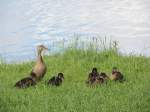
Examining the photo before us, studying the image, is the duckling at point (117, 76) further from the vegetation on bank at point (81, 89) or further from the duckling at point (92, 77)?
the duckling at point (92, 77)

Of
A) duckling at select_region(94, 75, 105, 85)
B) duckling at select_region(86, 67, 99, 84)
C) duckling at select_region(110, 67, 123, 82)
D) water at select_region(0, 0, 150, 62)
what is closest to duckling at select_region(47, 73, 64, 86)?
duckling at select_region(86, 67, 99, 84)

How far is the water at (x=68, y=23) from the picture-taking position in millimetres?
15742

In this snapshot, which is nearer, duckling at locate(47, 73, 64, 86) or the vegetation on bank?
the vegetation on bank

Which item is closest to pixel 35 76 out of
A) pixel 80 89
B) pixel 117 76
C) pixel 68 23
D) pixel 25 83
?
pixel 25 83

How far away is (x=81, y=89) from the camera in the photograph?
33.3 ft

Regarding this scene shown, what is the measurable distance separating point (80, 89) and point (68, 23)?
841 centimetres

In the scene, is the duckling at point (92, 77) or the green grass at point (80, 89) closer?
the green grass at point (80, 89)

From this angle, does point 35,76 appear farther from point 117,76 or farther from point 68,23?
point 68,23

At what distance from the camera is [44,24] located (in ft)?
61.1

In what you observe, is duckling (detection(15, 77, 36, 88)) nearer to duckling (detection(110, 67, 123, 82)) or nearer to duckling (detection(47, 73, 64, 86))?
duckling (detection(47, 73, 64, 86))

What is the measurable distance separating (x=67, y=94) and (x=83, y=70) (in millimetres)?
2028

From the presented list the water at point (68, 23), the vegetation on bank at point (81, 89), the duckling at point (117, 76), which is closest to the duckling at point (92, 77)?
the vegetation on bank at point (81, 89)

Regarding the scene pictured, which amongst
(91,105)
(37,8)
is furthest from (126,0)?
(91,105)

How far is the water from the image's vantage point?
15.7m
